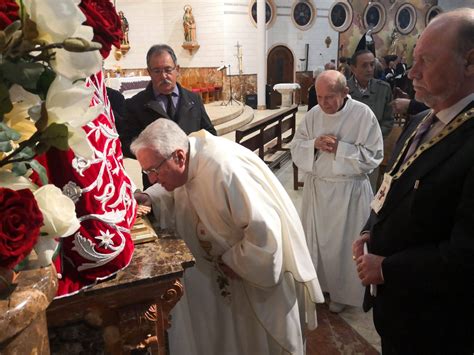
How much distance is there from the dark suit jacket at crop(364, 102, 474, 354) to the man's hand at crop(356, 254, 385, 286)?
0.13ft

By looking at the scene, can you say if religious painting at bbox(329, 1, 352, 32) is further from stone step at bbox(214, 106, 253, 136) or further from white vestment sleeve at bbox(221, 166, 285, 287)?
white vestment sleeve at bbox(221, 166, 285, 287)

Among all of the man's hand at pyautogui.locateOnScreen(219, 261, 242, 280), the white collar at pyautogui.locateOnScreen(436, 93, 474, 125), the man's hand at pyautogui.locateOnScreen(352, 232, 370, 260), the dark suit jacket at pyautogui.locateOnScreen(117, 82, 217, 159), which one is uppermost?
the white collar at pyautogui.locateOnScreen(436, 93, 474, 125)

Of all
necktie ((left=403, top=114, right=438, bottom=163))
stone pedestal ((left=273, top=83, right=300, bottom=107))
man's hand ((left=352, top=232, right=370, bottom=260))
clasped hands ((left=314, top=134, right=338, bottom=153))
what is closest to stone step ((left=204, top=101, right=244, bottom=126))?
stone pedestal ((left=273, top=83, right=300, bottom=107))

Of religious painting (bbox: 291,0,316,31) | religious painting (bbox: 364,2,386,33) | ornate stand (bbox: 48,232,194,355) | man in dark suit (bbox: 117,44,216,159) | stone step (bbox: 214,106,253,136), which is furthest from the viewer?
religious painting (bbox: 364,2,386,33)

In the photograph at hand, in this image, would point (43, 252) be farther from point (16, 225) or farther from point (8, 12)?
point (8, 12)

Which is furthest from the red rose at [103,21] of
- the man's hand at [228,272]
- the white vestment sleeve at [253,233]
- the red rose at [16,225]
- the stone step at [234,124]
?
the stone step at [234,124]

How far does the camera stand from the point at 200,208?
2.03m

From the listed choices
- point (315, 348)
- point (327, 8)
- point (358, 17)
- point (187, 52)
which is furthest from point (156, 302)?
point (358, 17)

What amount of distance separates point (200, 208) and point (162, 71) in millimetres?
1576

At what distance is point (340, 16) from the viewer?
62.1 ft

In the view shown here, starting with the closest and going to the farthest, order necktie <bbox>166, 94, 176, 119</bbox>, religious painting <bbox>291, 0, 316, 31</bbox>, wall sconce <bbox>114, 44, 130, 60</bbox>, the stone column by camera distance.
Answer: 1. necktie <bbox>166, 94, 176, 119</bbox>
2. wall sconce <bbox>114, 44, 130, 60</bbox>
3. the stone column
4. religious painting <bbox>291, 0, 316, 31</bbox>

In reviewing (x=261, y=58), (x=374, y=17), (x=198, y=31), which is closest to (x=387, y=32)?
(x=374, y=17)

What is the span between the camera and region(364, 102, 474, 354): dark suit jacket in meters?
1.40

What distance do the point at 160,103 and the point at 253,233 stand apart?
1754mm
